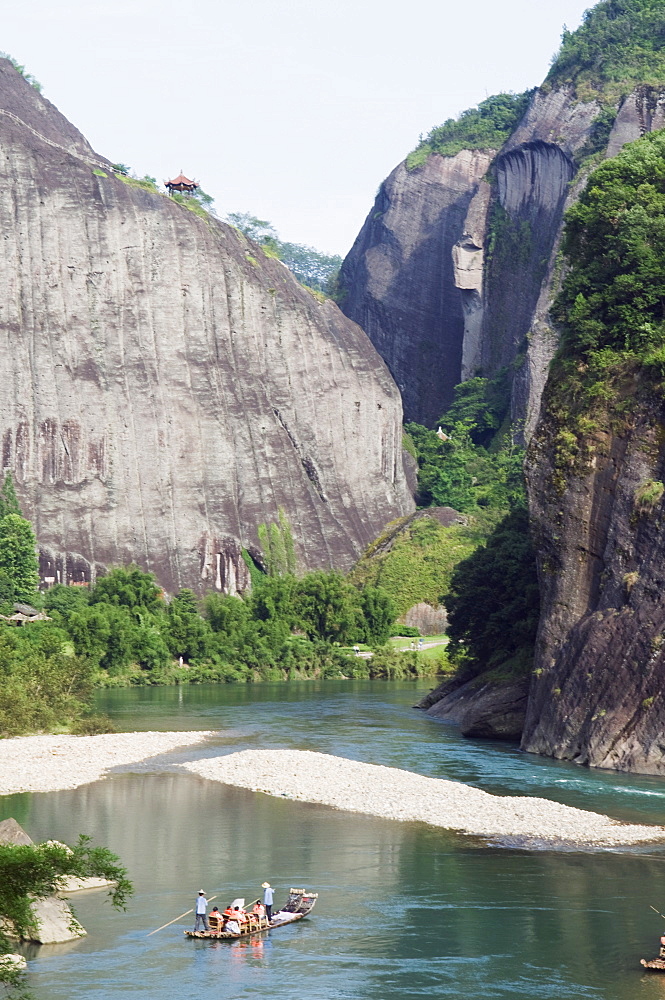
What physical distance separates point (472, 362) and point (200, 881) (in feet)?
358

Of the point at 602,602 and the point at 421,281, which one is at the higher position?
the point at 421,281

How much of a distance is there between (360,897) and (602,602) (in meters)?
19.0

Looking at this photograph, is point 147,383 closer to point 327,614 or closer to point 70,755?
point 327,614

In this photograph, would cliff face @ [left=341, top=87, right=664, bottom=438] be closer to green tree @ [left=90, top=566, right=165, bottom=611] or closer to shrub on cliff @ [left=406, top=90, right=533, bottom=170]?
shrub on cliff @ [left=406, top=90, right=533, bottom=170]

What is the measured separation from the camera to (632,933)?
2302cm

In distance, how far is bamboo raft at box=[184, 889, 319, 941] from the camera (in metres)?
23.0

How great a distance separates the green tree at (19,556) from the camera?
289ft

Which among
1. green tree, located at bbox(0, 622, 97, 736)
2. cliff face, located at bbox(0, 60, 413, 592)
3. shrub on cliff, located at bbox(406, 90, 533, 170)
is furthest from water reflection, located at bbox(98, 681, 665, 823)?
shrub on cliff, located at bbox(406, 90, 533, 170)

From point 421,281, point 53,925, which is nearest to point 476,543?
point 421,281

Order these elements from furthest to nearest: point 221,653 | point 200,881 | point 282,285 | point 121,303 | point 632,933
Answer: point 282,285 → point 121,303 → point 221,653 → point 200,881 → point 632,933

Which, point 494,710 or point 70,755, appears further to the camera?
point 494,710

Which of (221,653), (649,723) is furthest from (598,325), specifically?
(221,653)

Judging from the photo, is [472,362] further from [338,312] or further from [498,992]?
[498,992]

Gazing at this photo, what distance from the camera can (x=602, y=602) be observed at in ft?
138
